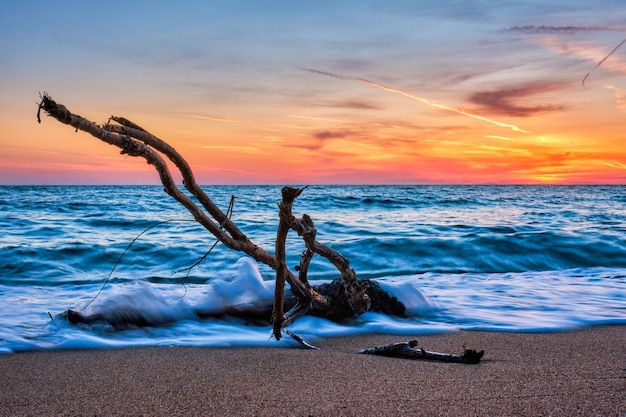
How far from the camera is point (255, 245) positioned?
11.7ft

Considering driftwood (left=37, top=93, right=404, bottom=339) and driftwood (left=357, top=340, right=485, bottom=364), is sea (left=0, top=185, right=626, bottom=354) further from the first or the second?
driftwood (left=357, top=340, right=485, bottom=364)

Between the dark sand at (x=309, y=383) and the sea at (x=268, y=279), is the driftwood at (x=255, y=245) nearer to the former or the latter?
the sea at (x=268, y=279)

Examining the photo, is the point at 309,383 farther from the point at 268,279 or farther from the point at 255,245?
the point at 268,279

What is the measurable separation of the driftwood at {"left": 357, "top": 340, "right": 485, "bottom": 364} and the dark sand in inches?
3.1

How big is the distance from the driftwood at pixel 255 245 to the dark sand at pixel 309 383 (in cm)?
59

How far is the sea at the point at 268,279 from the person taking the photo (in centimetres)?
454

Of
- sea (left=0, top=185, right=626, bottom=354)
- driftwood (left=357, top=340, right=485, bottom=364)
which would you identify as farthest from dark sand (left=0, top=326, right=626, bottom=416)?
sea (left=0, top=185, right=626, bottom=354)

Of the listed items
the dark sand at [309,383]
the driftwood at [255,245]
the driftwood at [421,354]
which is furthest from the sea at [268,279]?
the driftwood at [421,354]

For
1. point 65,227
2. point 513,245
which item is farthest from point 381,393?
point 65,227

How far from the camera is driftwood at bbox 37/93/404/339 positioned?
262 cm

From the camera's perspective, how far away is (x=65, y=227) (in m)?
14.3

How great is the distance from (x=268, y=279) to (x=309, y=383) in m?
2.76

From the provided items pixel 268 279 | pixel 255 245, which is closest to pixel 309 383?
pixel 255 245

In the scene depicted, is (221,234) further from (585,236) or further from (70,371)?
(585,236)
